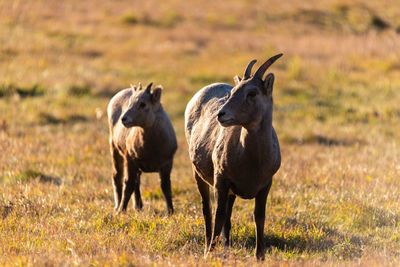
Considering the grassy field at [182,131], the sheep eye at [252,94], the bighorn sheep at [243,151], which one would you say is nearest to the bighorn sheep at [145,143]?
the grassy field at [182,131]

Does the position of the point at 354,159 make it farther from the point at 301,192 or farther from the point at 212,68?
the point at 212,68

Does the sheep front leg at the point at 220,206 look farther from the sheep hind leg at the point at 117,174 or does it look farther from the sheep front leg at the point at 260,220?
the sheep hind leg at the point at 117,174

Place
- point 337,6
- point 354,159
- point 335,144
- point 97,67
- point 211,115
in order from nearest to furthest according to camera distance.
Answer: point 211,115 → point 354,159 → point 335,144 → point 97,67 → point 337,6

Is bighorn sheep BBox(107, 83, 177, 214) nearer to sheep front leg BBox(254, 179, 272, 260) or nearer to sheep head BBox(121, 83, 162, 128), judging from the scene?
sheep head BBox(121, 83, 162, 128)

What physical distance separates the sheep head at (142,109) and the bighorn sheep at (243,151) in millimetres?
1837

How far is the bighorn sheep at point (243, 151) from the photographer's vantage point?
535 cm

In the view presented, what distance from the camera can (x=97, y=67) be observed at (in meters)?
20.5

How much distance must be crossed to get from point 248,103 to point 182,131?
9.01 metres

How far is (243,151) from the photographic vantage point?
18.1ft

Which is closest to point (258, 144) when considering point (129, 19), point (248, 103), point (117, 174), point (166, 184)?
point (248, 103)

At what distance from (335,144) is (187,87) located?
→ 7099 millimetres

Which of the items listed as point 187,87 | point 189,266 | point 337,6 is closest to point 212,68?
point 187,87

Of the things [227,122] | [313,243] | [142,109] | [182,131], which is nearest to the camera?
[227,122]

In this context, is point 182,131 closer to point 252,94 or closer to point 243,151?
point 243,151
